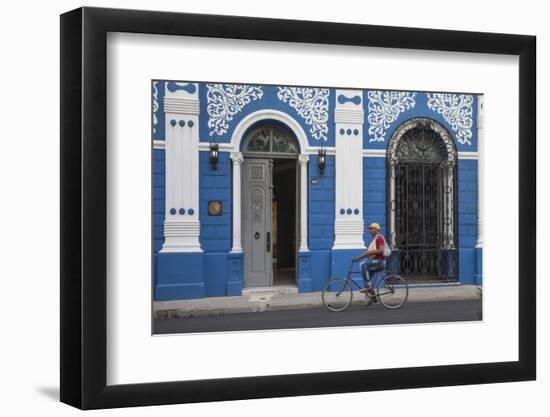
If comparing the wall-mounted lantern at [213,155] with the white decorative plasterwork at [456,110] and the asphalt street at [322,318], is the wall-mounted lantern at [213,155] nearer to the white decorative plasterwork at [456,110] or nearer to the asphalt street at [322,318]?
the asphalt street at [322,318]

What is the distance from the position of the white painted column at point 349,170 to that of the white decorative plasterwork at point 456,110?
3.18 feet

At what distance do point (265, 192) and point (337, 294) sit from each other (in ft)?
7.08

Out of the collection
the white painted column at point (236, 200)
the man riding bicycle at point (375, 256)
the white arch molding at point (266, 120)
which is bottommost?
the man riding bicycle at point (375, 256)

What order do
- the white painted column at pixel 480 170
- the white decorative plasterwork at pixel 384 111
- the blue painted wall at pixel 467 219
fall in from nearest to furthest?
the white painted column at pixel 480 170
the blue painted wall at pixel 467 219
the white decorative plasterwork at pixel 384 111

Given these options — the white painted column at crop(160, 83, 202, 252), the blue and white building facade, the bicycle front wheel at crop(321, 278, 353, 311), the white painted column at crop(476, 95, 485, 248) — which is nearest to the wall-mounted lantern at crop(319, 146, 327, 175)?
the blue and white building facade

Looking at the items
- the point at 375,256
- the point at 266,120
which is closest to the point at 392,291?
the point at 375,256

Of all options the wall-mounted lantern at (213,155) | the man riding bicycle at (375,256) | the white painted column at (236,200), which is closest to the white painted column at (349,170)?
the man riding bicycle at (375,256)

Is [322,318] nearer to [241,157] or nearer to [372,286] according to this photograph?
[372,286]

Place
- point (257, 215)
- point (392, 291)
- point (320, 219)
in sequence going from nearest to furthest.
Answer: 1. point (392, 291)
2. point (320, 219)
3. point (257, 215)

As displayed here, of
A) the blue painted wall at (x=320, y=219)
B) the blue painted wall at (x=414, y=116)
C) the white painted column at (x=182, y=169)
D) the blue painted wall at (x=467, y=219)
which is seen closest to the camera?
the white painted column at (x=182, y=169)

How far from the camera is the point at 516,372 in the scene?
5645 mm

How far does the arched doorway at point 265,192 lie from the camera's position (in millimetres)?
8180

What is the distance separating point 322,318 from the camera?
237 inches

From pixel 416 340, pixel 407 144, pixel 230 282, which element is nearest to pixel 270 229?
pixel 230 282
